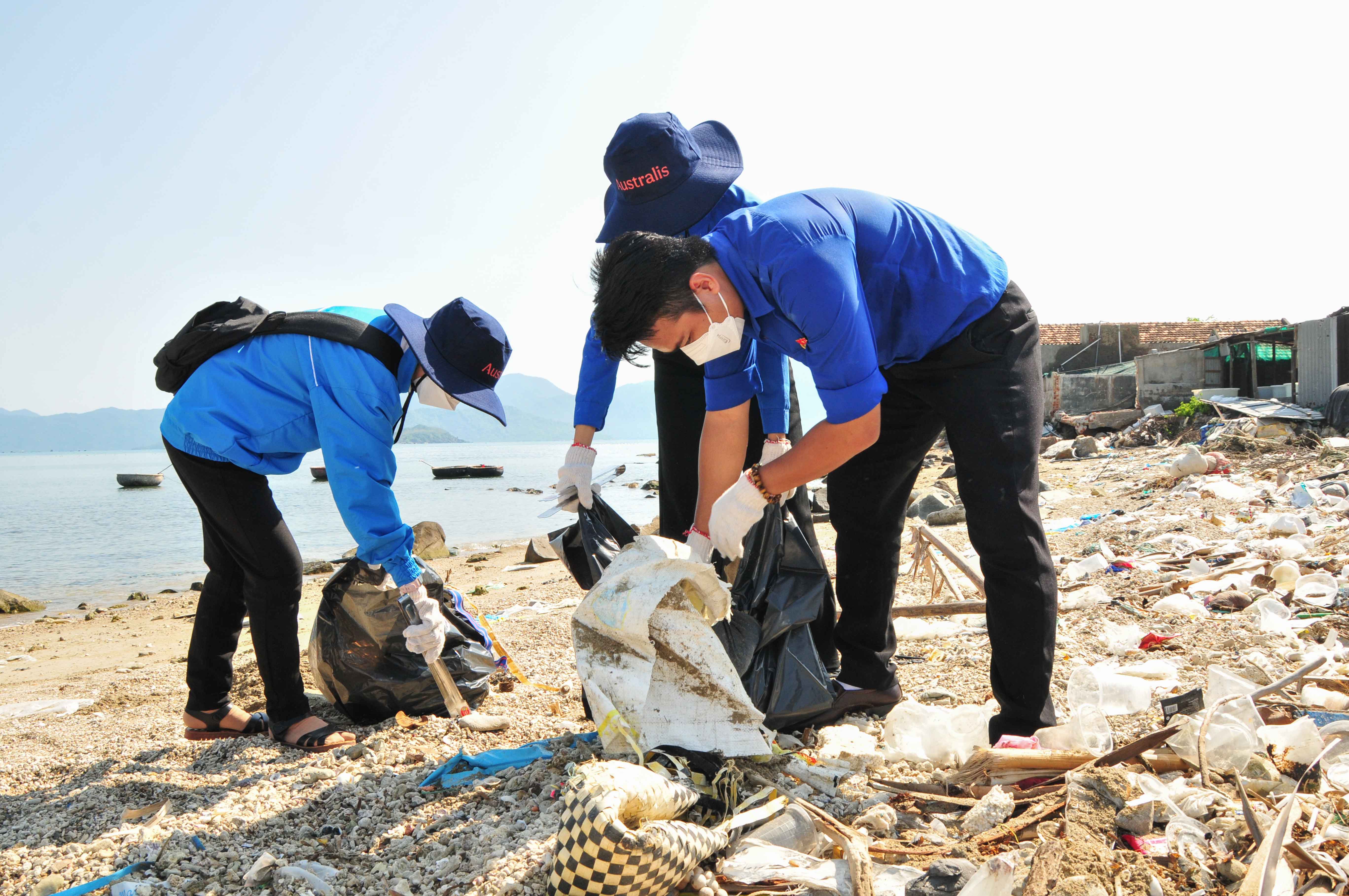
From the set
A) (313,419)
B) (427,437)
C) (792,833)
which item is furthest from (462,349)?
(427,437)

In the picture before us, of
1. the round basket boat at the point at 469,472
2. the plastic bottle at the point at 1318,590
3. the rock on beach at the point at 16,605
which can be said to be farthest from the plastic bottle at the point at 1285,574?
the round basket boat at the point at 469,472

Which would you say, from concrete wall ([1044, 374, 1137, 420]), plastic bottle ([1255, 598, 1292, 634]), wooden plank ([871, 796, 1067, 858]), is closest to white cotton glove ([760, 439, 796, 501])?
wooden plank ([871, 796, 1067, 858])

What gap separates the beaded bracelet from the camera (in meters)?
1.97

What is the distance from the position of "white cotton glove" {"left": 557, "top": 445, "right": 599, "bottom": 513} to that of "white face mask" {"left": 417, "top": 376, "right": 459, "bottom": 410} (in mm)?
427

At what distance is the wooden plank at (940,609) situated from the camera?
3.04 meters

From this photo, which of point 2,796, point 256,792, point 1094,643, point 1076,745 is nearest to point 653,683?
point 1076,745

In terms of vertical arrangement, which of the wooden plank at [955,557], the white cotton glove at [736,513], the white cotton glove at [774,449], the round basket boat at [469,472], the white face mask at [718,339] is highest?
the white face mask at [718,339]

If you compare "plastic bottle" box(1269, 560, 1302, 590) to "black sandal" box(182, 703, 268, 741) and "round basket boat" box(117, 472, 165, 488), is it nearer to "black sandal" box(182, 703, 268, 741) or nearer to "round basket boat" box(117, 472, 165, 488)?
"black sandal" box(182, 703, 268, 741)

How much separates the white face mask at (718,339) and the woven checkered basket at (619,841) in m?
0.96

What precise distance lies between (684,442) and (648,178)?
86 centimetres

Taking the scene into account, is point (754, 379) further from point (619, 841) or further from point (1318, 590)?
point (1318, 590)

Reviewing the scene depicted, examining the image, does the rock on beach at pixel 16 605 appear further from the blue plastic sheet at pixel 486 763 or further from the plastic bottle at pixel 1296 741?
the plastic bottle at pixel 1296 741

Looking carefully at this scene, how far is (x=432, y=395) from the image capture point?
2.56 m

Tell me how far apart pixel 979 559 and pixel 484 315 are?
1.68 meters
